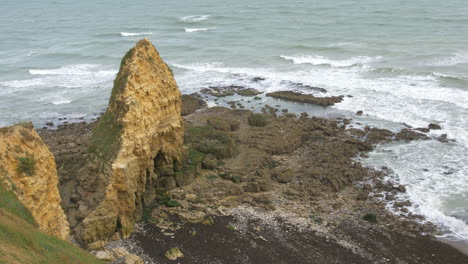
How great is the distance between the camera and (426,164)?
3619 cm

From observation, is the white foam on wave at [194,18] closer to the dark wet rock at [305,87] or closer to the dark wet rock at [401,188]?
the dark wet rock at [305,87]

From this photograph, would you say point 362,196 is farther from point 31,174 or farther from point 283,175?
point 31,174

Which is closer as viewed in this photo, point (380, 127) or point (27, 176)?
point (27, 176)

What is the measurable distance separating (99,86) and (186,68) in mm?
13111

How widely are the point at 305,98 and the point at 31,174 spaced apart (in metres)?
36.4

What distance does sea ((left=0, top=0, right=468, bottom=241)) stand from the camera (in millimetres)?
37938

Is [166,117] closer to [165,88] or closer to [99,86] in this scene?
[165,88]

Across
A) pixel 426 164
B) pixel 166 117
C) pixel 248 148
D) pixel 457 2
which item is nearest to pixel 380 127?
pixel 426 164

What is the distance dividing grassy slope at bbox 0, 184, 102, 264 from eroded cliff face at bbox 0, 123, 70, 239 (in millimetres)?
587

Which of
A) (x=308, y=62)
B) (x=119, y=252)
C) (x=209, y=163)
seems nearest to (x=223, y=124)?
(x=209, y=163)

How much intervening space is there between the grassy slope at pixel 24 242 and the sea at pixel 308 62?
21492 millimetres

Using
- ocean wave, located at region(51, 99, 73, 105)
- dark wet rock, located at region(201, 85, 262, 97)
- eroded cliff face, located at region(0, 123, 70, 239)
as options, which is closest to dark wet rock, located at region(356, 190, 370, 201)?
eroded cliff face, located at region(0, 123, 70, 239)

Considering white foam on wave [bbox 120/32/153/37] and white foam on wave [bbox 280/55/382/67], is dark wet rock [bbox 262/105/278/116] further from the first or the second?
white foam on wave [bbox 120/32/153/37]

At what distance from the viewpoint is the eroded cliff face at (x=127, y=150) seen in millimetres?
25125
